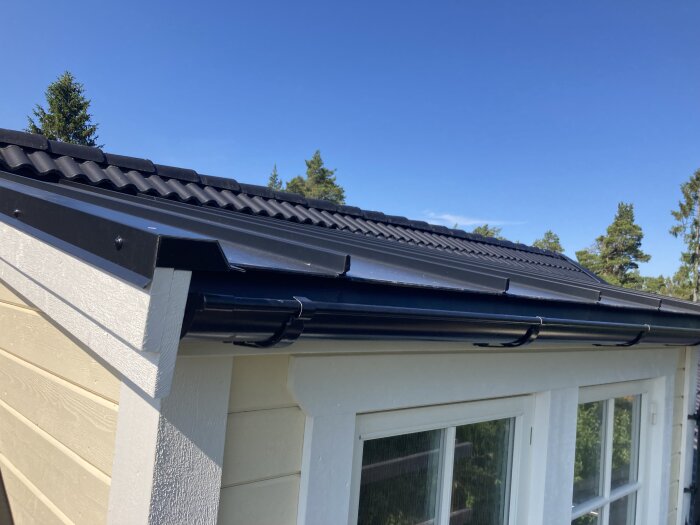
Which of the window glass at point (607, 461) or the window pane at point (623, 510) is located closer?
the window glass at point (607, 461)

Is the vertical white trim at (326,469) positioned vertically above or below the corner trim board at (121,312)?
below

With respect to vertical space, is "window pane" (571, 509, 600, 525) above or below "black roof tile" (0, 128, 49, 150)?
below

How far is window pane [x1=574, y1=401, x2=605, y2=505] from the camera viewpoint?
275 cm

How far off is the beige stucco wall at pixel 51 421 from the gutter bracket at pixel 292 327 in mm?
574

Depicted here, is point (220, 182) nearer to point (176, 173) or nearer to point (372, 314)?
point (176, 173)

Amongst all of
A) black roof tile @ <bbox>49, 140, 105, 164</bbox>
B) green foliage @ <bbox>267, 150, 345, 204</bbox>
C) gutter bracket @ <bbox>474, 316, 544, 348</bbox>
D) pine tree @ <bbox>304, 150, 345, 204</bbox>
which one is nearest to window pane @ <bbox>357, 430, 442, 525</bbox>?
gutter bracket @ <bbox>474, 316, 544, 348</bbox>

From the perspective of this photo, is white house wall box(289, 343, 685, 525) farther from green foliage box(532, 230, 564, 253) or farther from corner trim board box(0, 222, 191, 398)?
green foliage box(532, 230, 564, 253)

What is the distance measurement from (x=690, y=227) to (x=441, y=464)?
41.8 m

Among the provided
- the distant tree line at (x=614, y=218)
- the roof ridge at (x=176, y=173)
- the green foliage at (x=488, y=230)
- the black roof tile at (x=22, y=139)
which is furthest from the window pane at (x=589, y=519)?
the green foliage at (x=488, y=230)

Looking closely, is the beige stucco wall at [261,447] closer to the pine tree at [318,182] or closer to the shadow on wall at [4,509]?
the shadow on wall at [4,509]

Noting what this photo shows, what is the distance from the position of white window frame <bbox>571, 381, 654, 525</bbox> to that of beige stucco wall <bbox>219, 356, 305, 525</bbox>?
1.94 m

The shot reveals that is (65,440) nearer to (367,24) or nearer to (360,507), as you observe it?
(360,507)

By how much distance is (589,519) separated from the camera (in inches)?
111

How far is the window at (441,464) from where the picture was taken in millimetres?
1692
